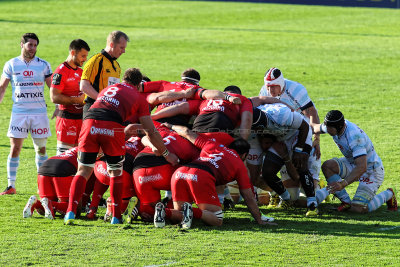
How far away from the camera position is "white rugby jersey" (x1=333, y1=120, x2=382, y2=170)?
31.2 feet

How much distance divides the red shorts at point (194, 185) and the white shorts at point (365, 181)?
207 centimetres

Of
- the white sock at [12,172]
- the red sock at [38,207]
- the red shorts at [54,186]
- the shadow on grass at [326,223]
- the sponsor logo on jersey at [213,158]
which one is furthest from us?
the white sock at [12,172]

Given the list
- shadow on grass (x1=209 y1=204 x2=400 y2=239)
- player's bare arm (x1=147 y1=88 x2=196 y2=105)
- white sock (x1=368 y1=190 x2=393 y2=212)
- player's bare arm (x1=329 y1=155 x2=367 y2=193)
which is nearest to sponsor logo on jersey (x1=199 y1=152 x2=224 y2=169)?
shadow on grass (x1=209 y1=204 x2=400 y2=239)

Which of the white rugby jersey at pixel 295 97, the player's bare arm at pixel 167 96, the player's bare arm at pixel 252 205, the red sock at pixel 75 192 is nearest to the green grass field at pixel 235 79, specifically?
the player's bare arm at pixel 252 205

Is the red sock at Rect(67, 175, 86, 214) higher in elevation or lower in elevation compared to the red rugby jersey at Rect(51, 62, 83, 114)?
lower

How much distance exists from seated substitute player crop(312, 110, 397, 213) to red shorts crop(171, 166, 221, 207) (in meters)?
1.76

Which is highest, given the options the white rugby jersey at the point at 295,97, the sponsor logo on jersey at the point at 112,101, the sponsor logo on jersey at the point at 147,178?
the white rugby jersey at the point at 295,97

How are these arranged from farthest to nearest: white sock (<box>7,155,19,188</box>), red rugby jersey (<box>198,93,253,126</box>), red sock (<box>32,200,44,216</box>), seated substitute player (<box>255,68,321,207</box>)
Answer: seated substitute player (<box>255,68,321,207</box>) → white sock (<box>7,155,19,188</box>) → red rugby jersey (<box>198,93,253,126</box>) → red sock (<box>32,200,44,216</box>)

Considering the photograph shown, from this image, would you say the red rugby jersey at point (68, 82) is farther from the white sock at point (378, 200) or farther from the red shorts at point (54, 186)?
the white sock at point (378, 200)

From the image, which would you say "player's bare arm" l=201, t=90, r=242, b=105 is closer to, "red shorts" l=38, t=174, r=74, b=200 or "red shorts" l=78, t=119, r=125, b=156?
"red shorts" l=78, t=119, r=125, b=156

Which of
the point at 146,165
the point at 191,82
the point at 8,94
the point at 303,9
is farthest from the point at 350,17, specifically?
the point at 146,165

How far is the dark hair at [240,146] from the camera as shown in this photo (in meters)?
9.16

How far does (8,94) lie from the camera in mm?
18156

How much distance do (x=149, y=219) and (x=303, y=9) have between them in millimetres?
27867
